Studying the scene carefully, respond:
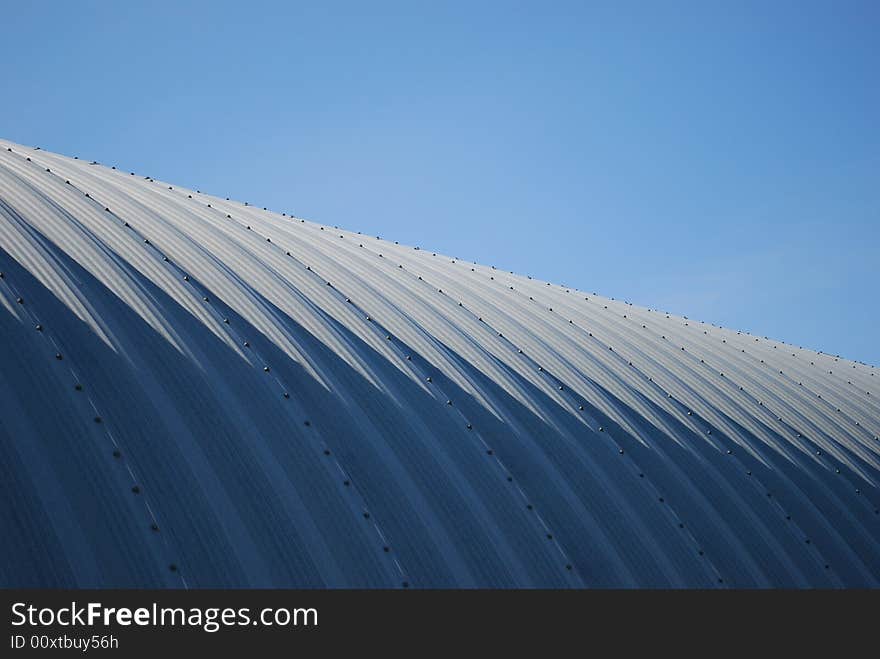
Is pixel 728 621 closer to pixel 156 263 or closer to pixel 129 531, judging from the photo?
pixel 129 531

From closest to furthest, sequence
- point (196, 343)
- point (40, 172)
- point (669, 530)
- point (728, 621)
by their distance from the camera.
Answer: point (196, 343), point (728, 621), point (669, 530), point (40, 172)

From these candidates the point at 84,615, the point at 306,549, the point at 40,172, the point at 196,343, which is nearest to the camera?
the point at 84,615

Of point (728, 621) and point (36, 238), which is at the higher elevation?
point (36, 238)

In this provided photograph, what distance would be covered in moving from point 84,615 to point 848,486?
76.3 feet

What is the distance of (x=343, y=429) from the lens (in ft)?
63.8

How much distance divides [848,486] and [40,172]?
24708mm

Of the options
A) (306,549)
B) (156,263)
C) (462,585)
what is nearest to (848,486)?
(462,585)

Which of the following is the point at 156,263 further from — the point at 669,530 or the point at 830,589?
the point at 830,589

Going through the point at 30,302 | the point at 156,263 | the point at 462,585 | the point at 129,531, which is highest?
the point at 156,263

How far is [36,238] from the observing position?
19.9m

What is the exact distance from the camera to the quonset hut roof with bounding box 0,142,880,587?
1549cm

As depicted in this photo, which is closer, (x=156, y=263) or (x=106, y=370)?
(x=106, y=370)

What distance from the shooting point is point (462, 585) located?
17.8m

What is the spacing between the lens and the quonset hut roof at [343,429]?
15.5m
